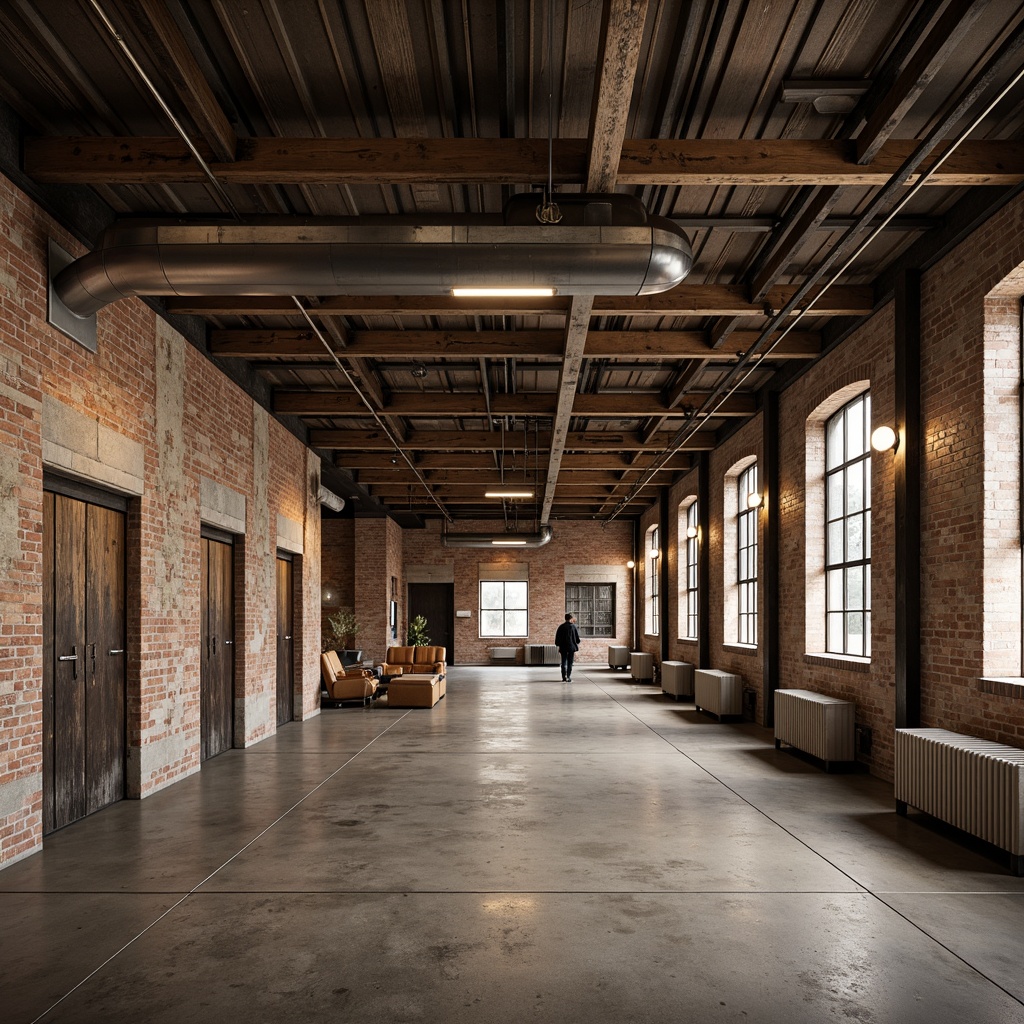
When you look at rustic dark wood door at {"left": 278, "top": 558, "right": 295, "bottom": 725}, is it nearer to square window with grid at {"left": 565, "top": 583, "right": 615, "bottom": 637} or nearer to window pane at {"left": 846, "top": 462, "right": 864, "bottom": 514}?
window pane at {"left": 846, "top": 462, "right": 864, "bottom": 514}

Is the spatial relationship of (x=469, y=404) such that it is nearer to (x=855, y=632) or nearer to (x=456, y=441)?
(x=456, y=441)

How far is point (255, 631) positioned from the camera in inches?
387

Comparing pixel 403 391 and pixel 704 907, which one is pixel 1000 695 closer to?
pixel 704 907

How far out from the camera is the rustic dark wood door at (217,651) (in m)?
8.52

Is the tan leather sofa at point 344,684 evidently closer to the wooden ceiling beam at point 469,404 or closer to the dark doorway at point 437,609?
the wooden ceiling beam at point 469,404

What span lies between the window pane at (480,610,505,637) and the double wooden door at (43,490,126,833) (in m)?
16.7

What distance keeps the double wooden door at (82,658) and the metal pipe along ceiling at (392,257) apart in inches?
71.5

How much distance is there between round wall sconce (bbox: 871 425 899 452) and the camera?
273 inches

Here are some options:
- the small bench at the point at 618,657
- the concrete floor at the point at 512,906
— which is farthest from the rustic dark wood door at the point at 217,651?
the small bench at the point at 618,657

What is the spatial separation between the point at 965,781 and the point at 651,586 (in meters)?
15.7

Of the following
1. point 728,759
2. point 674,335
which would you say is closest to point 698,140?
point 674,335

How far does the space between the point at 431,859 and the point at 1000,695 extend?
380 centimetres

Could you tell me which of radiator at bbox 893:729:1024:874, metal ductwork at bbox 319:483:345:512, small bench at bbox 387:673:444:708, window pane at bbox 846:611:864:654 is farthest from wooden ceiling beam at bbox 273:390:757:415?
radiator at bbox 893:729:1024:874

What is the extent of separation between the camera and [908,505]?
6.82 metres
